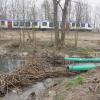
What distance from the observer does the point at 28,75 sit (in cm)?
1265

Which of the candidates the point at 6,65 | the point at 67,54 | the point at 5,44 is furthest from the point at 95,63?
the point at 5,44

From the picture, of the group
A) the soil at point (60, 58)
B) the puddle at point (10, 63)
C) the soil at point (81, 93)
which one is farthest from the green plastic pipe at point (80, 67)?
the soil at point (81, 93)

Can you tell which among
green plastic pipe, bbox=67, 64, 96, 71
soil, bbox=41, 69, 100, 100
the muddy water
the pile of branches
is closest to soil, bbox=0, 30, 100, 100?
soil, bbox=41, 69, 100, 100

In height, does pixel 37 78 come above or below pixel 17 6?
below

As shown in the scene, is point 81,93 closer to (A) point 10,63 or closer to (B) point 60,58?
(B) point 60,58

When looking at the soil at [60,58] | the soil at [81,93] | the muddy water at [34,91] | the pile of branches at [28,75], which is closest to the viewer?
the soil at [81,93]

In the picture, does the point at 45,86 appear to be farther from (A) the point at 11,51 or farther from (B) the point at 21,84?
(A) the point at 11,51

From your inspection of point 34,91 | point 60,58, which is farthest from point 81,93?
point 60,58

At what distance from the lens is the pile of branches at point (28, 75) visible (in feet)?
37.6

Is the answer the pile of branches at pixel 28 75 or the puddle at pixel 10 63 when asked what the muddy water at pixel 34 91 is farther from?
the puddle at pixel 10 63

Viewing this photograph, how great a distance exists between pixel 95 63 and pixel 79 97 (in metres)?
8.00

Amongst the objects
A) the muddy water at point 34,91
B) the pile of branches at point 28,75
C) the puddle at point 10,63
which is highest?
the pile of branches at point 28,75

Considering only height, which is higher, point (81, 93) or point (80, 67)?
point (81, 93)

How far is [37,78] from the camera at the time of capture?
1292cm
